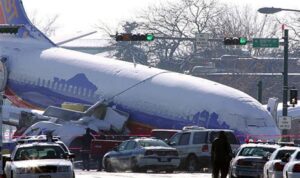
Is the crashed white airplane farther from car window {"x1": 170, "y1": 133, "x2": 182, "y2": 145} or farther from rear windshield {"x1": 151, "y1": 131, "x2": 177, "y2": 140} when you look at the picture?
car window {"x1": 170, "y1": 133, "x2": 182, "y2": 145}

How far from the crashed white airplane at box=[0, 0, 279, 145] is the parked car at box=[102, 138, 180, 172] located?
4.21m

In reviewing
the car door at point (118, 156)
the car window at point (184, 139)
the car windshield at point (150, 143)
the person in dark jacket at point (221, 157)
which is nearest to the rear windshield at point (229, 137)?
the car window at point (184, 139)

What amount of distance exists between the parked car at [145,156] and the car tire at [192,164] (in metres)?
1.39

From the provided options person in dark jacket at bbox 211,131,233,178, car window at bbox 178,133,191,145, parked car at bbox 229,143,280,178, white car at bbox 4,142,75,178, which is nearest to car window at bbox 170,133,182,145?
car window at bbox 178,133,191,145

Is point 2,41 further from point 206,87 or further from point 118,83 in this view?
point 206,87

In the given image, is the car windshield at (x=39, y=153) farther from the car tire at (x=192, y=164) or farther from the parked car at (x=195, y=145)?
the car tire at (x=192, y=164)

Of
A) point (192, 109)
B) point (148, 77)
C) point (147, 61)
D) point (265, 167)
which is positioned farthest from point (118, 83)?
point (147, 61)

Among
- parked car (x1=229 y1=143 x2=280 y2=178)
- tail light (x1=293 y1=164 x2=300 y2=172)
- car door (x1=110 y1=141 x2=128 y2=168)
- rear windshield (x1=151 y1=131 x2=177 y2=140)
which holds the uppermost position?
tail light (x1=293 y1=164 x2=300 y2=172)

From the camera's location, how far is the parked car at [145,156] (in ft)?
132

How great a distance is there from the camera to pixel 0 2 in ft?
186

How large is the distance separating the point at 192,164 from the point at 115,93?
6.99m

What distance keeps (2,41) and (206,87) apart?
12.7 m

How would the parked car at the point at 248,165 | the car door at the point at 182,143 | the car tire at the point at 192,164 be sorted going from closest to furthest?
1. the parked car at the point at 248,165
2. the car tire at the point at 192,164
3. the car door at the point at 182,143

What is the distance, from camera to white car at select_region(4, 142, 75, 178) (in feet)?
91.2
